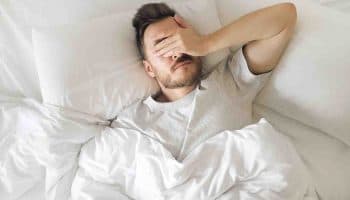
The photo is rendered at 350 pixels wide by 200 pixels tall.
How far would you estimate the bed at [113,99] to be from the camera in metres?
1.27

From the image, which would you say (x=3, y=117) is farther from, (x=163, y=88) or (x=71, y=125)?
(x=163, y=88)

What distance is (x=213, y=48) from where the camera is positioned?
1271 mm

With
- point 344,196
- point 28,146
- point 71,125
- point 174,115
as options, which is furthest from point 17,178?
point 344,196

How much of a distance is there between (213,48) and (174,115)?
22cm

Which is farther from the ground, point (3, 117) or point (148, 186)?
point (3, 117)

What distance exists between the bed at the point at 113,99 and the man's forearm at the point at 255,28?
0.32ft

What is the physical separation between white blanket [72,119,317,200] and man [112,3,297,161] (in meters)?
0.07

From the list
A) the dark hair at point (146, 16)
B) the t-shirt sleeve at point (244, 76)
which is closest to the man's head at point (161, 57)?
the dark hair at point (146, 16)

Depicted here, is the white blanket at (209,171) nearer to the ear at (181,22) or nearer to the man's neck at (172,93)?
the man's neck at (172,93)

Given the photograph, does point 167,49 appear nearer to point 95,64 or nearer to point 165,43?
point 165,43

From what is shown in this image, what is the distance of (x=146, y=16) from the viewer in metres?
1.33

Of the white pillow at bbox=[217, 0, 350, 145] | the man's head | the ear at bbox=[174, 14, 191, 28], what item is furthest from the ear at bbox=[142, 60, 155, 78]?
the white pillow at bbox=[217, 0, 350, 145]

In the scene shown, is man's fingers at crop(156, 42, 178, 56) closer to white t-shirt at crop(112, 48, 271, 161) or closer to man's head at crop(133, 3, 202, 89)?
man's head at crop(133, 3, 202, 89)

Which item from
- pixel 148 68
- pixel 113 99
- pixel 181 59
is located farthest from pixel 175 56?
pixel 113 99
